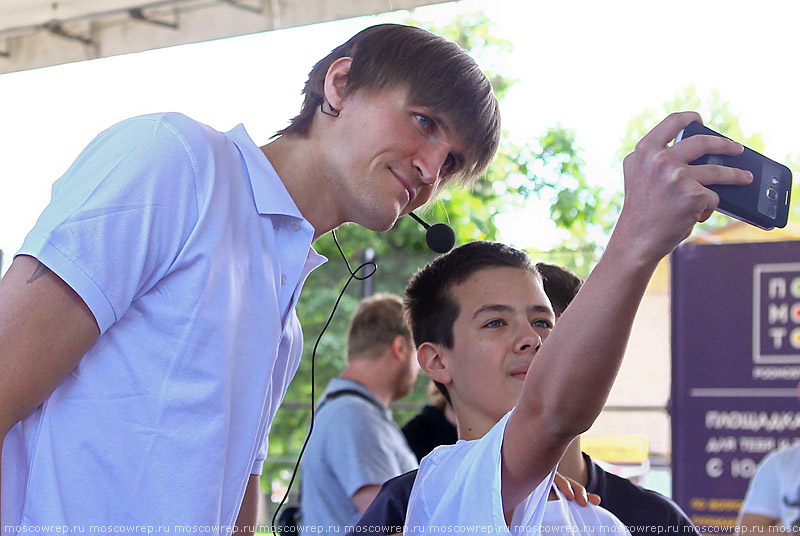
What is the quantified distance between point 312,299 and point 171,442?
4.52m

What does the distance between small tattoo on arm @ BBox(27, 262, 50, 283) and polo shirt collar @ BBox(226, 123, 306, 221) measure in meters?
0.31

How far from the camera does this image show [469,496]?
3.63 ft

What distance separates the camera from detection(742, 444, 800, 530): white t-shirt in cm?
318

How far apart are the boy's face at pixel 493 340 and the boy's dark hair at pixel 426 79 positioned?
40 cm

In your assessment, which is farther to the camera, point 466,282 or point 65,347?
point 466,282

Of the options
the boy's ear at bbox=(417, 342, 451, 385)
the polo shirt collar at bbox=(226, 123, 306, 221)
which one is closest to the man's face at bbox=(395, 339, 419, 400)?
the boy's ear at bbox=(417, 342, 451, 385)

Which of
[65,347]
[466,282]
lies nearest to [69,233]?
[65,347]

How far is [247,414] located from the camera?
3.78 feet

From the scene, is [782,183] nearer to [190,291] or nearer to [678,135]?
[678,135]

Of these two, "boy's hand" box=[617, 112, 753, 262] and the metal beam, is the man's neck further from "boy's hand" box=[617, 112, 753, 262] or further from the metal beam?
the metal beam

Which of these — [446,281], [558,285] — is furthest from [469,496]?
[558,285]

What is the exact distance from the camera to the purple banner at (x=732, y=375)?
3.62 metres

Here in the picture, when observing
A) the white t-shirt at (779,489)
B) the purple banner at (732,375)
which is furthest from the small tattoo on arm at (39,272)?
the purple banner at (732,375)

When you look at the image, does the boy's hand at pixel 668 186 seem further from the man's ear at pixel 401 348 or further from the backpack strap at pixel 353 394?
the man's ear at pixel 401 348
